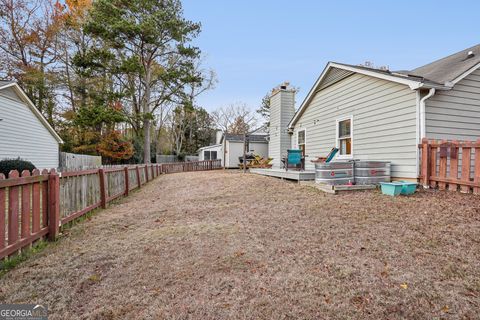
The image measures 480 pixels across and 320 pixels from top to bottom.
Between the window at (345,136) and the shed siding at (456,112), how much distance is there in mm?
2511

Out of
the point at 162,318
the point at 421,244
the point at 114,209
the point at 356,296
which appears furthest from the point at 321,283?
the point at 114,209

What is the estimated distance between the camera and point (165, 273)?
2.53m

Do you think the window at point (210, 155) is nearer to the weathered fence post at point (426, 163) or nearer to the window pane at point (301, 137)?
the window pane at point (301, 137)

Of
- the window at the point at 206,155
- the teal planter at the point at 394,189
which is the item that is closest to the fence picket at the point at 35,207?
the teal planter at the point at 394,189

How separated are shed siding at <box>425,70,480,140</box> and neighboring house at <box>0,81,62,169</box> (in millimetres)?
15690

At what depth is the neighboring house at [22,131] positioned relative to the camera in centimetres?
1145

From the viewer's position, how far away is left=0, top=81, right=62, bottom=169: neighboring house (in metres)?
11.5

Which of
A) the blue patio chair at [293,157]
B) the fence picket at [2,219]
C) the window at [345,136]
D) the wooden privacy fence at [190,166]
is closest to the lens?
the fence picket at [2,219]

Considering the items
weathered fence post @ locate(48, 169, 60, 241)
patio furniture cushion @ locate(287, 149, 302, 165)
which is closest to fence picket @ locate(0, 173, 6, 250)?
weathered fence post @ locate(48, 169, 60, 241)

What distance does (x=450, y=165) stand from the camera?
5.30m

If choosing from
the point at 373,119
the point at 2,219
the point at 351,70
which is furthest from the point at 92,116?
the point at 373,119

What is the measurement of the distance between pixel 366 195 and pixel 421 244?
2705 mm

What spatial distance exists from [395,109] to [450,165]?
207 centimetres

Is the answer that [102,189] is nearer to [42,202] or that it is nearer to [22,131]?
[42,202]
